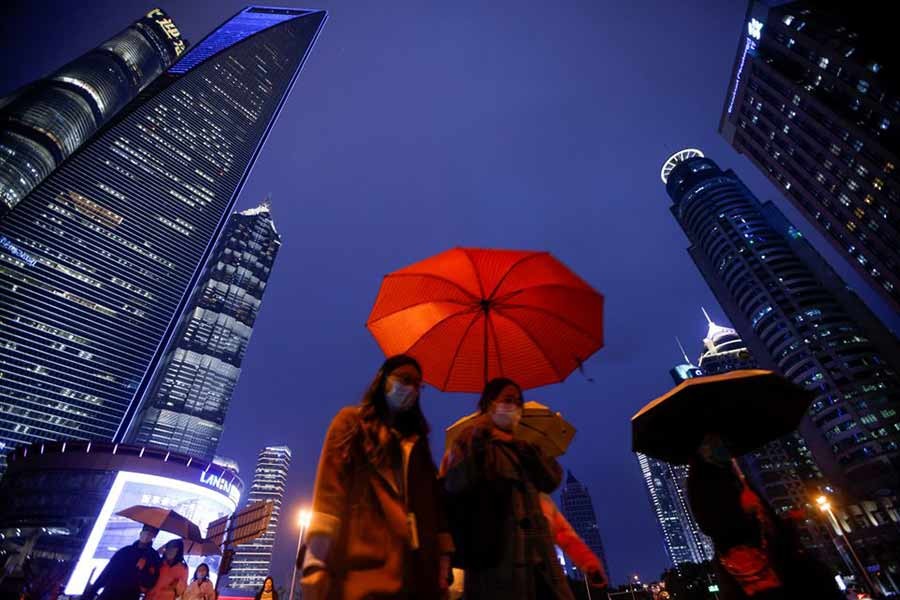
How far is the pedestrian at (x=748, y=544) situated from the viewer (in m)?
2.65

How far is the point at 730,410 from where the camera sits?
378 cm

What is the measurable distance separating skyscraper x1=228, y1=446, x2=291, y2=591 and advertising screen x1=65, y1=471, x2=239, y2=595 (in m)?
112

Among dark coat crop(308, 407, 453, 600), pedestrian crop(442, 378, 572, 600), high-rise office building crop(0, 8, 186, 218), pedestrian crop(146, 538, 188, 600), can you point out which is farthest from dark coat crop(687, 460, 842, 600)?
high-rise office building crop(0, 8, 186, 218)

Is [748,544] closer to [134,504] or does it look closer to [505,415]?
[505,415]

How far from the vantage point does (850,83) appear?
165 ft

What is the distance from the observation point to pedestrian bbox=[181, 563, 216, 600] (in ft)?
24.7

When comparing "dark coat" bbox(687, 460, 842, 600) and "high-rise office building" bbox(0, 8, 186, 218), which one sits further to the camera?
"high-rise office building" bbox(0, 8, 186, 218)

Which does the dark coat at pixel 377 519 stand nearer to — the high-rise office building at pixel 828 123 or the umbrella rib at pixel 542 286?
the umbrella rib at pixel 542 286

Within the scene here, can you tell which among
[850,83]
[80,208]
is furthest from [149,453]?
[850,83]

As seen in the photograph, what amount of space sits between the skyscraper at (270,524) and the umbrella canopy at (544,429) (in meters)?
192

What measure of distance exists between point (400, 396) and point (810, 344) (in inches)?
3880

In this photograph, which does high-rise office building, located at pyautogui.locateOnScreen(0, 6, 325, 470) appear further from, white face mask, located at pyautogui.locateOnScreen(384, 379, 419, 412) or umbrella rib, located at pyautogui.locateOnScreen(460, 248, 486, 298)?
white face mask, located at pyautogui.locateOnScreen(384, 379, 419, 412)

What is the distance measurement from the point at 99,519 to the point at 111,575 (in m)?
77.8

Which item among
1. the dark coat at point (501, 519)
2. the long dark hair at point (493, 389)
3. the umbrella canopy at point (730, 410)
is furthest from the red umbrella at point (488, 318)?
the dark coat at point (501, 519)
